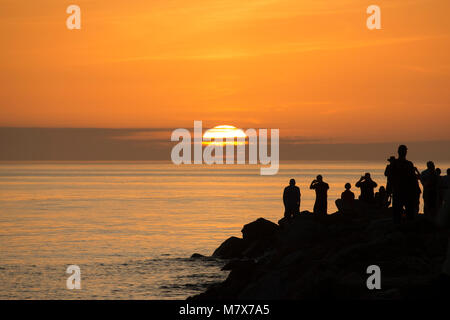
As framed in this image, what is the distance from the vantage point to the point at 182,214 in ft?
202

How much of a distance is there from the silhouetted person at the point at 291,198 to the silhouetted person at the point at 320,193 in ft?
2.25

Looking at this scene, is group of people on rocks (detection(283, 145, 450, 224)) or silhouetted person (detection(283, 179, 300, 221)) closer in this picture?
group of people on rocks (detection(283, 145, 450, 224))

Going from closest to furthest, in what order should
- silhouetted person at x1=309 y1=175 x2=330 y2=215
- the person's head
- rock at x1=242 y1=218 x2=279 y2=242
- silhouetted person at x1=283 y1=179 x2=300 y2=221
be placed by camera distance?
the person's head
silhouetted person at x1=309 y1=175 x2=330 y2=215
silhouetted person at x1=283 y1=179 x2=300 y2=221
rock at x1=242 y1=218 x2=279 y2=242

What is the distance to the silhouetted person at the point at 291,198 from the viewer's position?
76.7 feet

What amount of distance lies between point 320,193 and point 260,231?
23.0ft

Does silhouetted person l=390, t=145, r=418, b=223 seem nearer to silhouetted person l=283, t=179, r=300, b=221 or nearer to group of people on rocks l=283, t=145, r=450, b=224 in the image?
group of people on rocks l=283, t=145, r=450, b=224

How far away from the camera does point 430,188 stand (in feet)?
60.5

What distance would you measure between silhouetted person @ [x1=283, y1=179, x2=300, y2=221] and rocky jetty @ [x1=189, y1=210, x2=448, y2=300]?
0.66 meters

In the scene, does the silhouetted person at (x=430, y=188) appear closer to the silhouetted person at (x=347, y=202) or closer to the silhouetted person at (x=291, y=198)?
the silhouetted person at (x=291, y=198)

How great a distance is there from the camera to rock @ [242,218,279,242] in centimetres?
2972

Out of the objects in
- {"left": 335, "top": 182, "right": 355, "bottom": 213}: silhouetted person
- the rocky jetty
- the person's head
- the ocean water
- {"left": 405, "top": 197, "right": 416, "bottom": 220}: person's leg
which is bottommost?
the ocean water

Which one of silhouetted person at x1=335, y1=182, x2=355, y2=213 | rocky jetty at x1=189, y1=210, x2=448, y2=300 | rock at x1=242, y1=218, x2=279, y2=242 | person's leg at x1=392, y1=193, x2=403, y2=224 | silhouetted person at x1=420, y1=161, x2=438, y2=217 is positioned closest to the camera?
rocky jetty at x1=189, y1=210, x2=448, y2=300

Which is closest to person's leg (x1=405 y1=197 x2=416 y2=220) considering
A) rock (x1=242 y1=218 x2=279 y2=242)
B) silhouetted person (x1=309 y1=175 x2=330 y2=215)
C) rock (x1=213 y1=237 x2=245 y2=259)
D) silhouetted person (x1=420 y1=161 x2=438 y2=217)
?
silhouetted person (x1=420 y1=161 x2=438 y2=217)

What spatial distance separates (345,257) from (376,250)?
768mm
